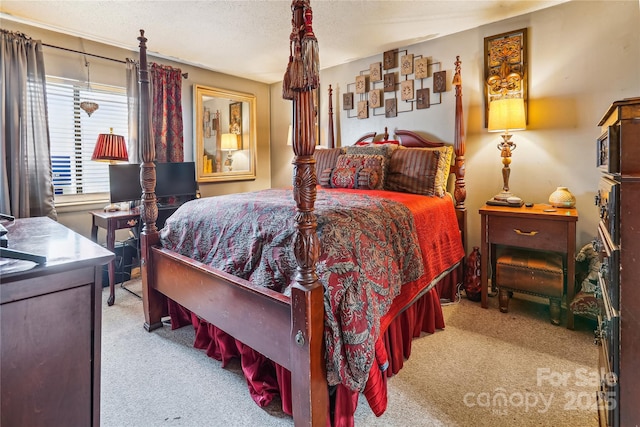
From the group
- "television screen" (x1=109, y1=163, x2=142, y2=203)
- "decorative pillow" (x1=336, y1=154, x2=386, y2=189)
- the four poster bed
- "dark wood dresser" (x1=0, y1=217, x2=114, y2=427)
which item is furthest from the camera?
"television screen" (x1=109, y1=163, x2=142, y2=203)

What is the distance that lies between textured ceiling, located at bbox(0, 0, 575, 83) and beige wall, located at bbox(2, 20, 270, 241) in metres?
0.09

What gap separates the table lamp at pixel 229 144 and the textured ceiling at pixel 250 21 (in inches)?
41.6

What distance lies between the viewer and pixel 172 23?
2936 mm

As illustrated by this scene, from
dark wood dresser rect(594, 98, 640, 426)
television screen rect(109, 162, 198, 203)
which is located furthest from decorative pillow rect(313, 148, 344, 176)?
dark wood dresser rect(594, 98, 640, 426)

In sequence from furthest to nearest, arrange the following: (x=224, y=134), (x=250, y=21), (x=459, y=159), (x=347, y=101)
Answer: (x=224, y=134), (x=347, y=101), (x=459, y=159), (x=250, y=21)

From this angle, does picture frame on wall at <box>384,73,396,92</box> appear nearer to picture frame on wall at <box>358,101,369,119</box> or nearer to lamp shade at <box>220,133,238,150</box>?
picture frame on wall at <box>358,101,369,119</box>

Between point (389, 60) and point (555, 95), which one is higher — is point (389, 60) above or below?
above

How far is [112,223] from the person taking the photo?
285cm

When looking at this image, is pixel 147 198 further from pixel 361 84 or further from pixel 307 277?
pixel 361 84

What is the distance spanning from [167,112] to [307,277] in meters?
3.31

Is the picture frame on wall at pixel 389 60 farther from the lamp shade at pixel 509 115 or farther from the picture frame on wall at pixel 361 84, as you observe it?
the lamp shade at pixel 509 115

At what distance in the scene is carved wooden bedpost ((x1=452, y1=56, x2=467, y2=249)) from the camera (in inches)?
118

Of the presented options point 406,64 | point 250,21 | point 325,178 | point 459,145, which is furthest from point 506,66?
point 250,21

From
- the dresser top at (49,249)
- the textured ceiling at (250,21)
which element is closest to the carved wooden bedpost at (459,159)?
the textured ceiling at (250,21)
